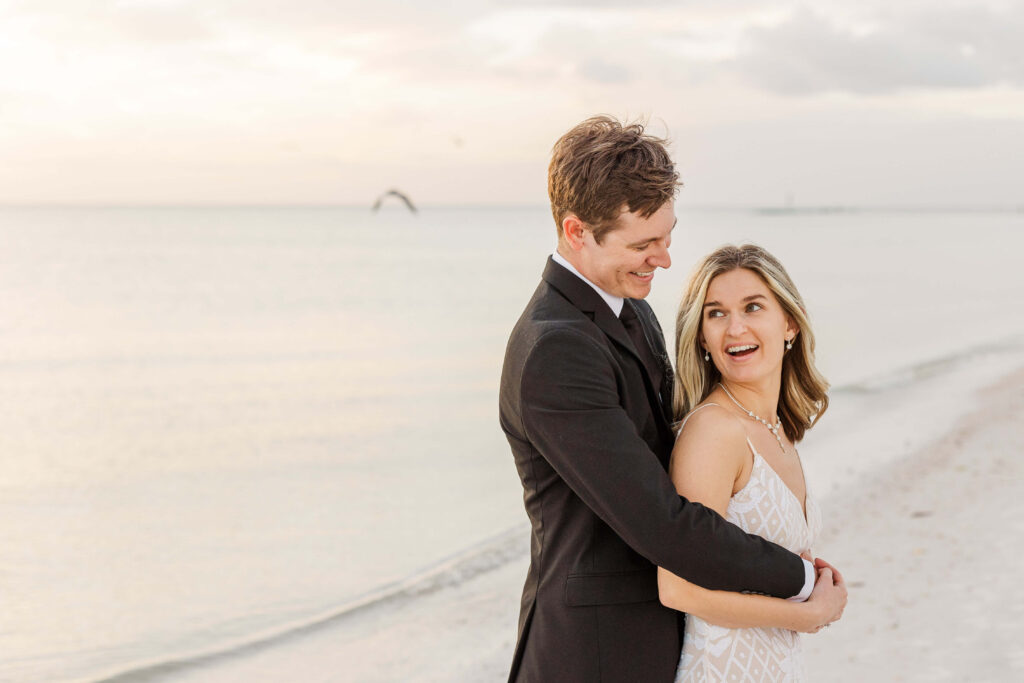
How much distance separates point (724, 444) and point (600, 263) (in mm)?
560

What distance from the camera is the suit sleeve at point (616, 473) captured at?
83.0 inches

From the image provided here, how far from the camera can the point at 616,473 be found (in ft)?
6.91

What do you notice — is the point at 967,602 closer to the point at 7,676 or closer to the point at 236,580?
the point at 236,580

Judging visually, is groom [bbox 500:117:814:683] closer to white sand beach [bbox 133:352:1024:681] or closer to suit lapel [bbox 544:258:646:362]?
suit lapel [bbox 544:258:646:362]

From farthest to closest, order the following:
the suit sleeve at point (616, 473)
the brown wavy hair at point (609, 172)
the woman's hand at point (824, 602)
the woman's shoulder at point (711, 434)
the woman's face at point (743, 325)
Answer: the woman's face at point (743, 325)
the woman's shoulder at point (711, 434)
the woman's hand at point (824, 602)
the brown wavy hair at point (609, 172)
the suit sleeve at point (616, 473)

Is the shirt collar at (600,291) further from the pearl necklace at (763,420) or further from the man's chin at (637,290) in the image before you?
the pearl necklace at (763,420)

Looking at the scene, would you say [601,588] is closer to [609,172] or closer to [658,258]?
[658,258]

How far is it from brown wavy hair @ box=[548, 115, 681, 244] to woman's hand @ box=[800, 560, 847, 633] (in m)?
0.99

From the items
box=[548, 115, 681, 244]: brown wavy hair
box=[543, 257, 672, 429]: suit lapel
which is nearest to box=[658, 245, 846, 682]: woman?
box=[543, 257, 672, 429]: suit lapel

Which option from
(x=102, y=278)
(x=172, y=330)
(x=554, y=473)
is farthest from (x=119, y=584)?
(x=102, y=278)

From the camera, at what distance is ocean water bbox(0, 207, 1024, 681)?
784cm

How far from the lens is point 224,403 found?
15.3 meters

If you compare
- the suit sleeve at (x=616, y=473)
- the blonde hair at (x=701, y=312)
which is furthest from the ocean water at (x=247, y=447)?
the suit sleeve at (x=616, y=473)

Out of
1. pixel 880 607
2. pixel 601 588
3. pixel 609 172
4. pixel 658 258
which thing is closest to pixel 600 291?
pixel 658 258
